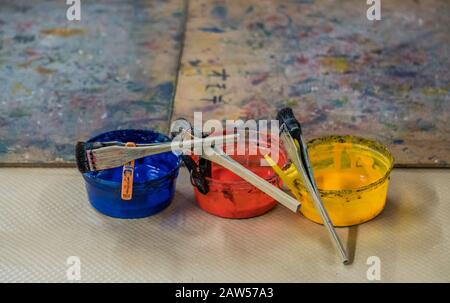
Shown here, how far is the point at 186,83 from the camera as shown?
212 centimetres

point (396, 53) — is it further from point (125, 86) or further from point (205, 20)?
point (125, 86)

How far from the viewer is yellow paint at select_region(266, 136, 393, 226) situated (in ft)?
4.85

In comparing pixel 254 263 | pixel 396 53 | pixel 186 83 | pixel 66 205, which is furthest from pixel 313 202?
pixel 396 53

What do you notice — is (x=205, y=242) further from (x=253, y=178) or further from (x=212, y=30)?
(x=212, y=30)

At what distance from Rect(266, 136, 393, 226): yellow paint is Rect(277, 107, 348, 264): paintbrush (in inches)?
1.5

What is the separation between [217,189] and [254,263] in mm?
188

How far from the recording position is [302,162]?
1.46 m

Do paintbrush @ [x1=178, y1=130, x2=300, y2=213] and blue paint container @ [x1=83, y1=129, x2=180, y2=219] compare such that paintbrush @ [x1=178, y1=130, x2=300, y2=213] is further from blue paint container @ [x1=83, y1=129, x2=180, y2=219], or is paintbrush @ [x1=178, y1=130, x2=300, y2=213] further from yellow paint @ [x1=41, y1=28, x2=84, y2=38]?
yellow paint @ [x1=41, y1=28, x2=84, y2=38]

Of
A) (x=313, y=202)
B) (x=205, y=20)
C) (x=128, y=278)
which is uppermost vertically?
(x=205, y=20)
